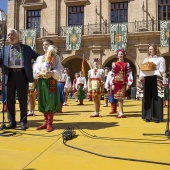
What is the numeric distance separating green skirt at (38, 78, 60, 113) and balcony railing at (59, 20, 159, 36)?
14.8 m

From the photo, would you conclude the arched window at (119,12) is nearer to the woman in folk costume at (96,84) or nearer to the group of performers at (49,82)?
the woman in folk costume at (96,84)

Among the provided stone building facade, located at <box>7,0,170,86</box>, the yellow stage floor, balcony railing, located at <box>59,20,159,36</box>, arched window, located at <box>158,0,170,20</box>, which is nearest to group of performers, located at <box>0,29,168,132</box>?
the yellow stage floor

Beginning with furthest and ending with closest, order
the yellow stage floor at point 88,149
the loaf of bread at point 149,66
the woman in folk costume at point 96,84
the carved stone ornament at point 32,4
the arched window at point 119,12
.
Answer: the carved stone ornament at point 32,4, the arched window at point 119,12, the woman in folk costume at point 96,84, the loaf of bread at point 149,66, the yellow stage floor at point 88,149

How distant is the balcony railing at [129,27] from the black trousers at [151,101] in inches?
526

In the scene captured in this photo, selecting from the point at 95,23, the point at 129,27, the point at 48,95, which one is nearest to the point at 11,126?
the point at 48,95

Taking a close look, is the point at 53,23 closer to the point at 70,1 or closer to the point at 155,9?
the point at 70,1

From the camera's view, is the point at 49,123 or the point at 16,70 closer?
the point at 49,123

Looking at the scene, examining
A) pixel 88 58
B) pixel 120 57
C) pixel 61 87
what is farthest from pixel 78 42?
pixel 120 57

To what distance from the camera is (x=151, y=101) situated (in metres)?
5.11

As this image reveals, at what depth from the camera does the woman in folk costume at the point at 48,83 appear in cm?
393

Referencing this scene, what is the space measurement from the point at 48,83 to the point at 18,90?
0.58 metres

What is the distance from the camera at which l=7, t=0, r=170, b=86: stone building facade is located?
17609 millimetres

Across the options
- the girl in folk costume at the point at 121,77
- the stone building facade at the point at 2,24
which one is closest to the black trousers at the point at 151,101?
the girl in folk costume at the point at 121,77

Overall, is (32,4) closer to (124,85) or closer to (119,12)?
(119,12)
